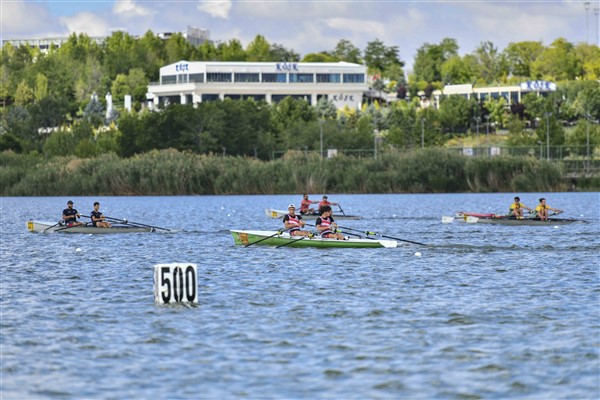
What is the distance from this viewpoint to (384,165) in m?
121

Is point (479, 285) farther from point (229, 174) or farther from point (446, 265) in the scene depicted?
point (229, 174)

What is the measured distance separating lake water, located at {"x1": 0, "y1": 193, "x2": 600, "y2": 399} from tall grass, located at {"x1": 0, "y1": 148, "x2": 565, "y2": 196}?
6282cm

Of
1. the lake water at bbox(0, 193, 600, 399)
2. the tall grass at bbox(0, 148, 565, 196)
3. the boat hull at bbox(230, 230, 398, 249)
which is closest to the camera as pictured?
the lake water at bbox(0, 193, 600, 399)

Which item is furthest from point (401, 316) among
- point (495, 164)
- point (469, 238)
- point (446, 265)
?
point (495, 164)

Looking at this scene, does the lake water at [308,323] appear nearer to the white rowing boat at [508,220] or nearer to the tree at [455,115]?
the white rowing boat at [508,220]

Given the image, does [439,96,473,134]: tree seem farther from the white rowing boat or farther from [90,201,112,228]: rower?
[90,201,112,228]: rower

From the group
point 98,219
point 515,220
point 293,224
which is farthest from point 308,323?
point 515,220

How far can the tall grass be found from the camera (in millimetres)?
118312

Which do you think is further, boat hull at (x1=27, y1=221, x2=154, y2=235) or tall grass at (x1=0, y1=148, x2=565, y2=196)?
tall grass at (x1=0, y1=148, x2=565, y2=196)

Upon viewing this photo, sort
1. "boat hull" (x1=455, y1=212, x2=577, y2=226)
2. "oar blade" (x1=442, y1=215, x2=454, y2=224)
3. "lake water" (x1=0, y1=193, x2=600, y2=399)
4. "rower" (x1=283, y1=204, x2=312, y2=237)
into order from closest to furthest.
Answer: "lake water" (x1=0, y1=193, x2=600, y2=399) < "rower" (x1=283, y1=204, x2=312, y2=237) < "boat hull" (x1=455, y1=212, x2=577, y2=226) < "oar blade" (x1=442, y1=215, x2=454, y2=224)

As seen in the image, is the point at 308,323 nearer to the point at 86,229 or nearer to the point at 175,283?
the point at 175,283

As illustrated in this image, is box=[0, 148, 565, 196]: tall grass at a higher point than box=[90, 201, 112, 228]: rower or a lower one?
higher

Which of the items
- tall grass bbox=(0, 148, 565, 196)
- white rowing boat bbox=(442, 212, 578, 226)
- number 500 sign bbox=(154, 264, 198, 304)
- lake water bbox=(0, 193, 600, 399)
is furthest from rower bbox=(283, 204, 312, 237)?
tall grass bbox=(0, 148, 565, 196)

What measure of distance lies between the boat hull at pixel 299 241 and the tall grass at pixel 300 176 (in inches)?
2633
